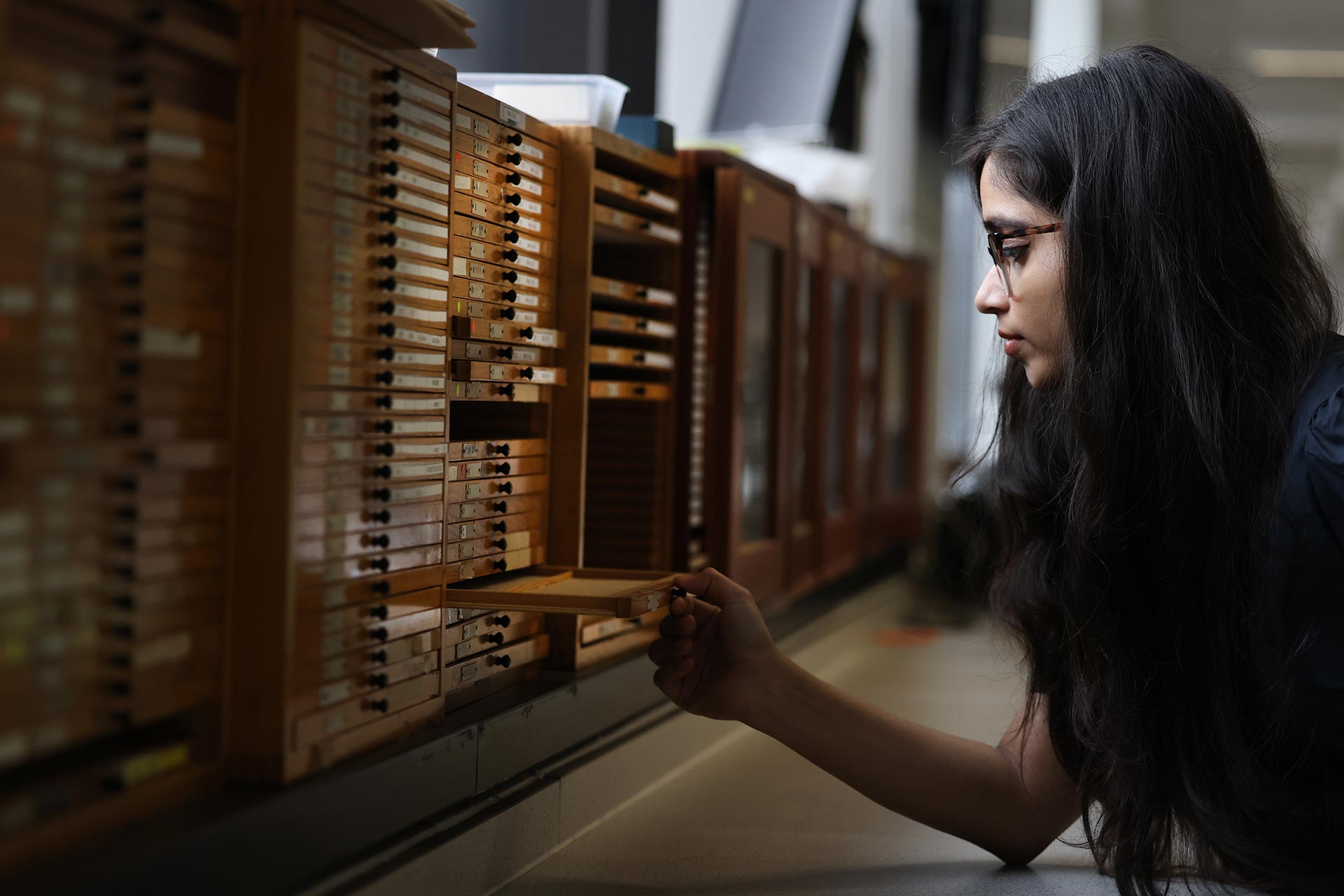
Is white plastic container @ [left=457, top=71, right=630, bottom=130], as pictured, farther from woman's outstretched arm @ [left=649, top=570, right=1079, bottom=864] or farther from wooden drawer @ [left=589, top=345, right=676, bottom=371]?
woman's outstretched arm @ [left=649, top=570, right=1079, bottom=864]

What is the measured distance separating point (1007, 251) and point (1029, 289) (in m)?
0.06

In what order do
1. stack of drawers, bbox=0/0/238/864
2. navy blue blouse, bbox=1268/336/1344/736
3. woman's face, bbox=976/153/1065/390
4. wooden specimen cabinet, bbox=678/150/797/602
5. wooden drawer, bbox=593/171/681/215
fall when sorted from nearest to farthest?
1. stack of drawers, bbox=0/0/238/864
2. navy blue blouse, bbox=1268/336/1344/736
3. woman's face, bbox=976/153/1065/390
4. wooden drawer, bbox=593/171/681/215
5. wooden specimen cabinet, bbox=678/150/797/602

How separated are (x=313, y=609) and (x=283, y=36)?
1.70 feet

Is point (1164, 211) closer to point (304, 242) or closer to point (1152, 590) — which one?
point (1152, 590)

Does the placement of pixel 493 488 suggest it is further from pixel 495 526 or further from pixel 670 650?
pixel 670 650

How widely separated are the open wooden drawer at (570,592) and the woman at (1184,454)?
1.64 feet

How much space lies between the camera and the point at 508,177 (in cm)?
178

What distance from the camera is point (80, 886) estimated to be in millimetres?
947

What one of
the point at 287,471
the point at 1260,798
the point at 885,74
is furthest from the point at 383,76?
the point at 885,74

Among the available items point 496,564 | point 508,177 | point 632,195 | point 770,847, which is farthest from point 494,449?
point 770,847

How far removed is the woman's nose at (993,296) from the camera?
1.59 meters

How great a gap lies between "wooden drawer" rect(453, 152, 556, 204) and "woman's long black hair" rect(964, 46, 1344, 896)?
679mm

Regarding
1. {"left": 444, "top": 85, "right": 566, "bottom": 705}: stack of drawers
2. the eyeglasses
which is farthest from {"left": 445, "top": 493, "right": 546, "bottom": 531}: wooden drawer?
the eyeglasses

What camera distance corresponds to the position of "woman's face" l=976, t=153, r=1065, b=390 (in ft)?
5.08
